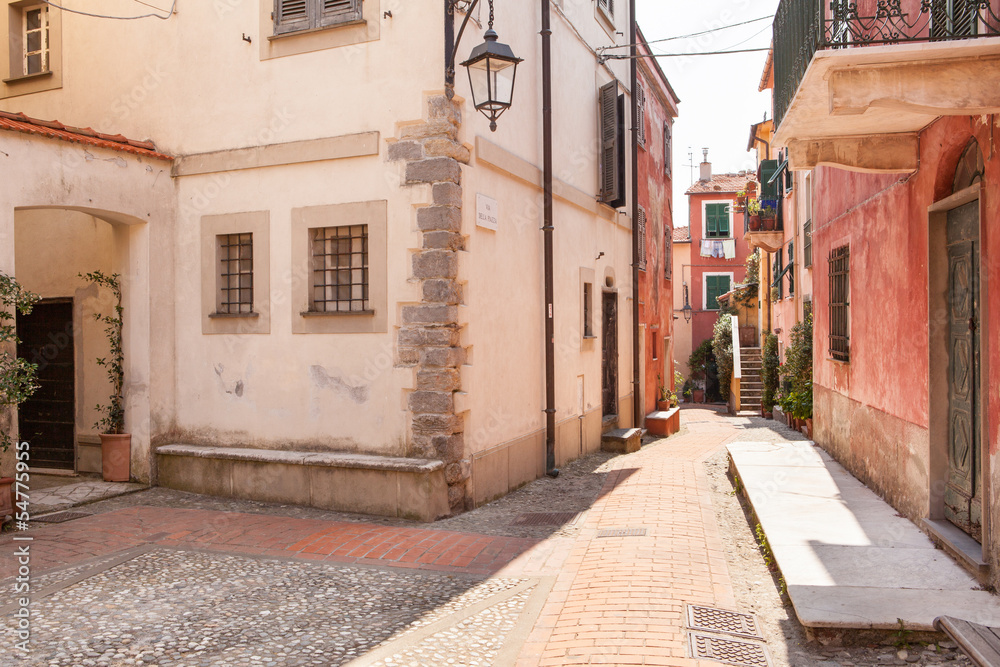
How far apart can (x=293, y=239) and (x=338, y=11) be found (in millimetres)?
2418

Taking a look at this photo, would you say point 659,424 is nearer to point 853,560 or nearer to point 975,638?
point 853,560

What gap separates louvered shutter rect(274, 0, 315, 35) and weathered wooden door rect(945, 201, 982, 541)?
647 cm

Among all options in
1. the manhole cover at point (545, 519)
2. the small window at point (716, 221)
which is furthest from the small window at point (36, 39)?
the small window at point (716, 221)

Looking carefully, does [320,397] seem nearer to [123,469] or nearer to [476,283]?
[476,283]

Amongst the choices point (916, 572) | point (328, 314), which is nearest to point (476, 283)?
point (328, 314)

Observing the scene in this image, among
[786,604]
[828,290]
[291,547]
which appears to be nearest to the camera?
[786,604]

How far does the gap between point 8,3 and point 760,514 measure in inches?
431

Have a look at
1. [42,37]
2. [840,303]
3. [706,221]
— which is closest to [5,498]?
[42,37]

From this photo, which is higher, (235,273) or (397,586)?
(235,273)

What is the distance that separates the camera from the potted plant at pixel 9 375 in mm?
6934

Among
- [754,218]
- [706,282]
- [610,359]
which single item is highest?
[754,218]

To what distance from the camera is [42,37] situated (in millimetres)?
10164

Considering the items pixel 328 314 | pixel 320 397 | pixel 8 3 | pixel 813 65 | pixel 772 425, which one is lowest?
pixel 772 425

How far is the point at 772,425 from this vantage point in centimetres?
1717
